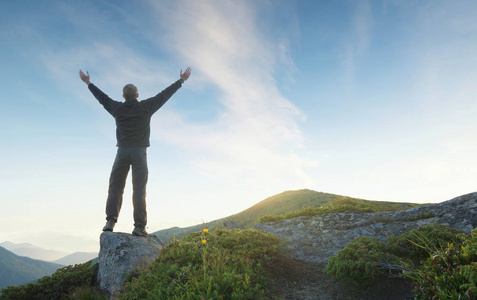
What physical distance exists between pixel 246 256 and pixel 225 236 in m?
0.99

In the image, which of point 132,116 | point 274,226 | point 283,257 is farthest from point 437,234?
point 132,116

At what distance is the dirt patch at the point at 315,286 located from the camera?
14.2ft

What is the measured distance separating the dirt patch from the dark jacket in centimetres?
557

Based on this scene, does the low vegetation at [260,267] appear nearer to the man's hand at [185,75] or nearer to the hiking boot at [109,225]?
the hiking boot at [109,225]

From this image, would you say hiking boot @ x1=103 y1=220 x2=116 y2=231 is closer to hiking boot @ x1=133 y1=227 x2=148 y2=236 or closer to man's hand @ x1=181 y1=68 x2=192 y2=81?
hiking boot @ x1=133 y1=227 x2=148 y2=236

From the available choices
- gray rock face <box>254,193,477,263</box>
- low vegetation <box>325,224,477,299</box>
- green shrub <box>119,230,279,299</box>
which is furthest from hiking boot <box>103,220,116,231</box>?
low vegetation <box>325,224,477,299</box>

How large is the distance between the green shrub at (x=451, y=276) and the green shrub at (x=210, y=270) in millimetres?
2364

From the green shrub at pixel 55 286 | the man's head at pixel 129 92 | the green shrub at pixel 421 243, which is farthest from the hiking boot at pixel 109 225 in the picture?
the green shrub at pixel 421 243

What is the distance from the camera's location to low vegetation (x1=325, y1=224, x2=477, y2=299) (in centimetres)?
302

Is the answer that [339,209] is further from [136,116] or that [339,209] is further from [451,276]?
[136,116]

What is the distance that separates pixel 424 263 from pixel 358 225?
4.66 m

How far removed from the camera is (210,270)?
15.3 ft

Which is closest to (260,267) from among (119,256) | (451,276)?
(451,276)

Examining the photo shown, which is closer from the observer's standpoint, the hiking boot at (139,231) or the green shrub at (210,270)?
the green shrub at (210,270)
